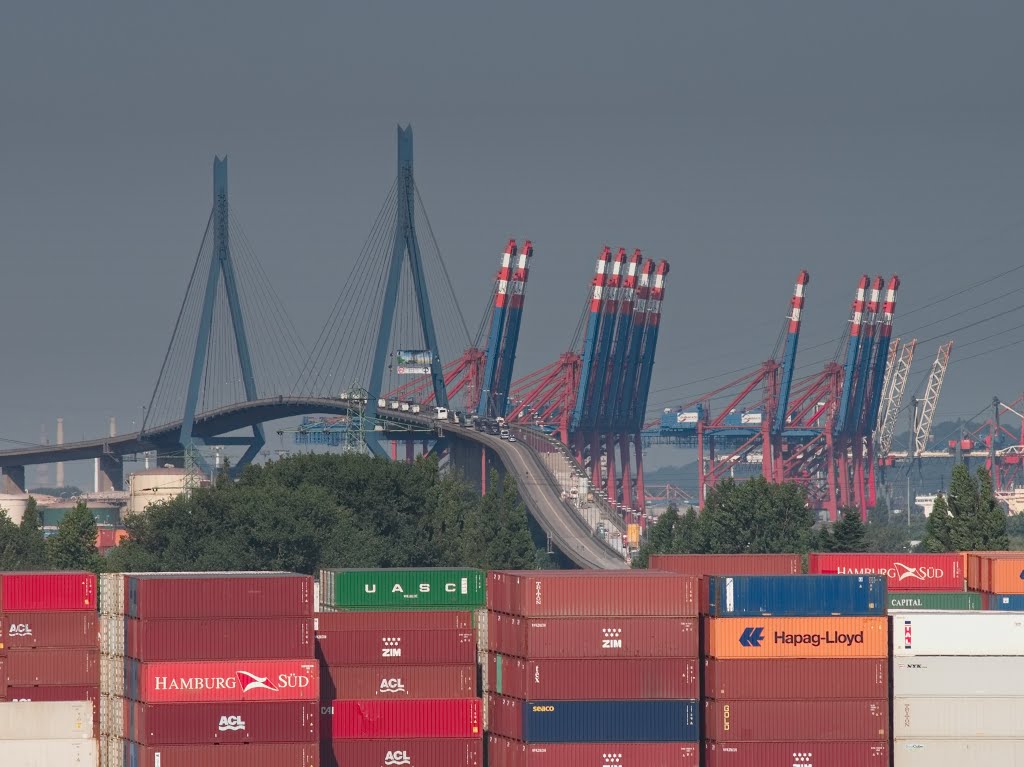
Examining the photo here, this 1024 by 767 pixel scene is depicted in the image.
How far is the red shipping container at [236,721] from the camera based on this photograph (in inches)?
2453

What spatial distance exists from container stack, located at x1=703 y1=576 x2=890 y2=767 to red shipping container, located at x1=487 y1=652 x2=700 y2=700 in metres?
0.78

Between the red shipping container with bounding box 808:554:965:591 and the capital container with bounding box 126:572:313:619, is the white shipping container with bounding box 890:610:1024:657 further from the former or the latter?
the capital container with bounding box 126:572:313:619

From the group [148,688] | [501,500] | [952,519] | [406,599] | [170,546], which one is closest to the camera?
[148,688]

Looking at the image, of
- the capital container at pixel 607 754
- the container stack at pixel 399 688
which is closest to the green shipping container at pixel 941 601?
the capital container at pixel 607 754

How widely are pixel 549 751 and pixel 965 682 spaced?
11.8 meters

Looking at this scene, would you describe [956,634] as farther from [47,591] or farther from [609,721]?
[47,591]

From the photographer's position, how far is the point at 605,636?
2510 inches

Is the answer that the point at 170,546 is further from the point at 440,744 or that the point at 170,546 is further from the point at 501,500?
the point at 440,744

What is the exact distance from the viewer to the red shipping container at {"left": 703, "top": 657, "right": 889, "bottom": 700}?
63.5 meters

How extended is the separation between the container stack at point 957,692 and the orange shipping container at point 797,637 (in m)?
0.97

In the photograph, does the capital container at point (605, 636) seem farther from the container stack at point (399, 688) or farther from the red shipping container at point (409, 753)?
the red shipping container at point (409, 753)

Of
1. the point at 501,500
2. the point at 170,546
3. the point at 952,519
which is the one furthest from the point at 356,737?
the point at 501,500

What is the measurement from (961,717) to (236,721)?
19.9m

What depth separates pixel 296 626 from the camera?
6341 centimetres
